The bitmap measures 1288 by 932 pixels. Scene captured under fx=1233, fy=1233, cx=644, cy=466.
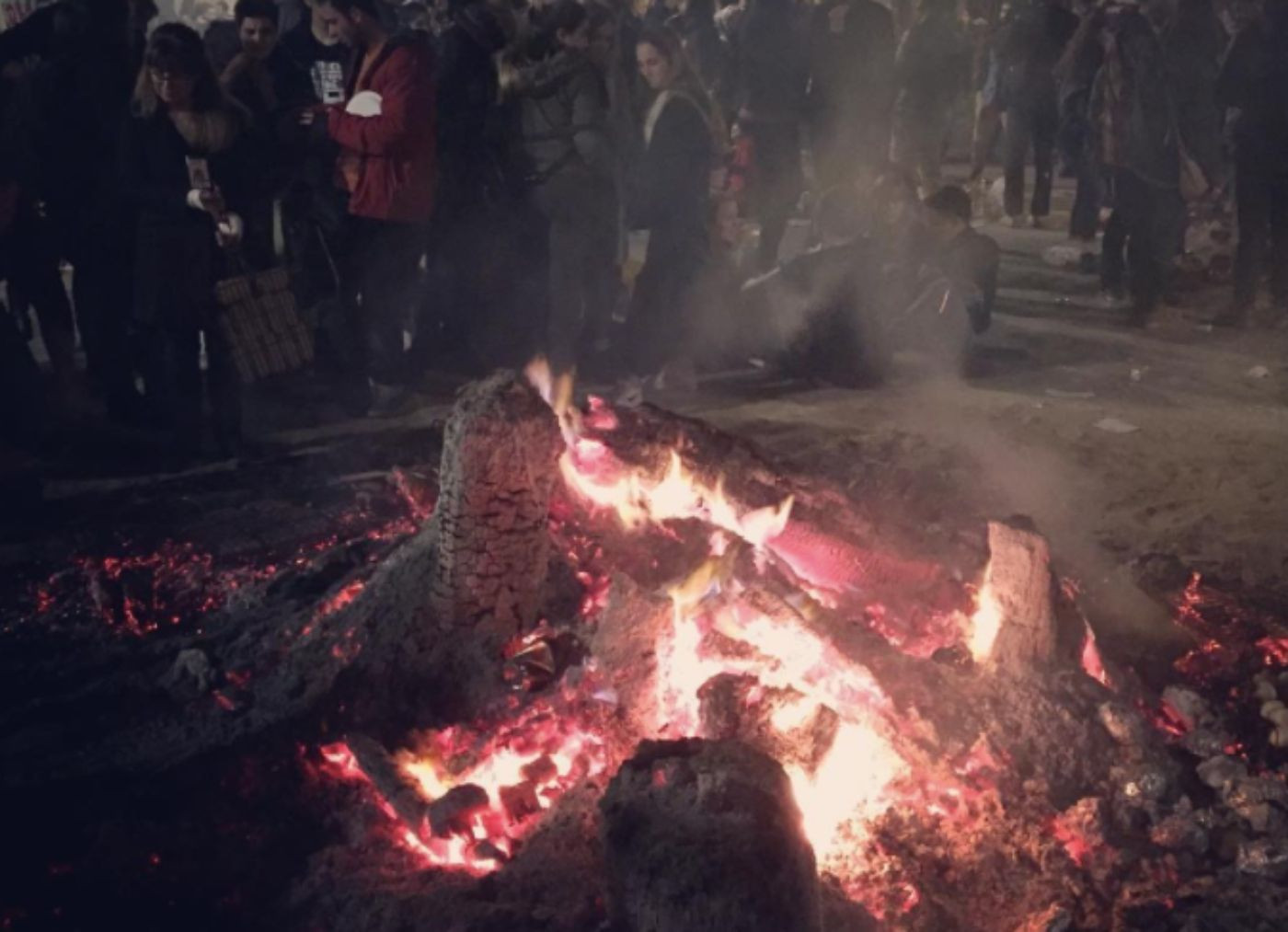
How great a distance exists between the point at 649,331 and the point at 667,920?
7.24 metres

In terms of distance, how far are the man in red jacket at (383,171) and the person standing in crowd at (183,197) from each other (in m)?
0.74

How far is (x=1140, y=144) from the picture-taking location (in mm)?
11109

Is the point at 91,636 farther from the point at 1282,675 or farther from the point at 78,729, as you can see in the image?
the point at 1282,675

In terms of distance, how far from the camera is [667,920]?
3.15 metres

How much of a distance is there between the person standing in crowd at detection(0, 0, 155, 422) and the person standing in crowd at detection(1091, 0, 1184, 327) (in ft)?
26.9

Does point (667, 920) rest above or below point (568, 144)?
below

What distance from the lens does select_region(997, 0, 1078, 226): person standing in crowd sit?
15156 millimetres

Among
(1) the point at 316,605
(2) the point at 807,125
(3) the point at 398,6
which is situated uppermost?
(3) the point at 398,6

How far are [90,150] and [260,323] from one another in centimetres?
164

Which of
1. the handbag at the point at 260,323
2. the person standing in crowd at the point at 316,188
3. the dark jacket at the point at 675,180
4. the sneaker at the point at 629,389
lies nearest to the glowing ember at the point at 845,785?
the sneaker at the point at 629,389

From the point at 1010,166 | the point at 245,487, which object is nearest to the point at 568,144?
the point at 245,487

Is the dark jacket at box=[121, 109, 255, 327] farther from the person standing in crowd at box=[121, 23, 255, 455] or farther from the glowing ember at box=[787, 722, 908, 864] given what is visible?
the glowing ember at box=[787, 722, 908, 864]

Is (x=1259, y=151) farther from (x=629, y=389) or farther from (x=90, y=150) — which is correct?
(x=90, y=150)

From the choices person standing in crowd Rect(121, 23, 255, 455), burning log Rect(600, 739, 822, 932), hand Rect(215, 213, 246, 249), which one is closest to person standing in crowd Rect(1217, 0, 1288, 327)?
person standing in crowd Rect(121, 23, 255, 455)
